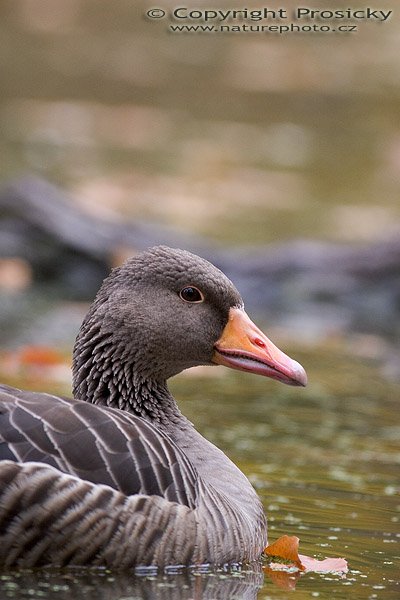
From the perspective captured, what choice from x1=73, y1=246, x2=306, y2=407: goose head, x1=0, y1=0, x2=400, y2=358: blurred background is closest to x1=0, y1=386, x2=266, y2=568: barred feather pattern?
x1=73, y1=246, x2=306, y2=407: goose head

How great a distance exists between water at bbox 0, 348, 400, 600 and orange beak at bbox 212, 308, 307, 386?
3.34 ft

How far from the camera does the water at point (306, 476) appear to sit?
23.1 feet

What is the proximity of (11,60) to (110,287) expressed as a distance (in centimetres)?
2045

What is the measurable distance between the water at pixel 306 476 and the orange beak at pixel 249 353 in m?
1.02

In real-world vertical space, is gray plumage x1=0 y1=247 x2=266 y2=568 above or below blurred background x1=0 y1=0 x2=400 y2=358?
below

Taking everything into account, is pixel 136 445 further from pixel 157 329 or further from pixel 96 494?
pixel 157 329

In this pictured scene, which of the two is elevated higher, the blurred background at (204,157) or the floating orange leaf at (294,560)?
the blurred background at (204,157)

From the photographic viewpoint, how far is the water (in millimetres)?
7043

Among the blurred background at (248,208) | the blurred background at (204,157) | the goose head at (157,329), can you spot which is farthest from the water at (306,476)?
the blurred background at (204,157)

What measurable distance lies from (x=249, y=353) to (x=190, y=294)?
46 centimetres

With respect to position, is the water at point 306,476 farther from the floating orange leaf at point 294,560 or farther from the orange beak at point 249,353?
the orange beak at point 249,353

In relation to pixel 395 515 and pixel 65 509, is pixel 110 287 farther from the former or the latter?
pixel 395 515

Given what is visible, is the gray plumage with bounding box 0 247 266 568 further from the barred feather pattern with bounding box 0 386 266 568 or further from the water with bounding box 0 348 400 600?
the water with bounding box 0 348 400 600

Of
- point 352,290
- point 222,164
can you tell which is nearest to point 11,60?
point 222,164
